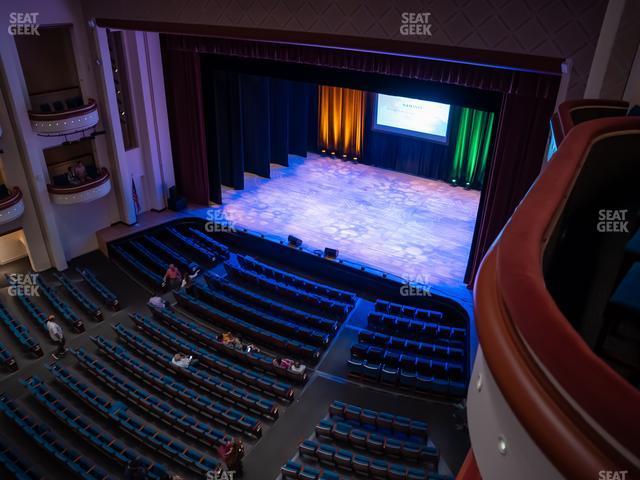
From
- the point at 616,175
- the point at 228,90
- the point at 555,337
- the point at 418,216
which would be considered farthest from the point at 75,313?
the point at 555,337

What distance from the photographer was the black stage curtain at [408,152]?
55.8 feet

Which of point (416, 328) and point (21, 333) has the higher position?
point (416, 328)

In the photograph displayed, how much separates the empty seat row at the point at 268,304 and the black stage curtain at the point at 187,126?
407 cm

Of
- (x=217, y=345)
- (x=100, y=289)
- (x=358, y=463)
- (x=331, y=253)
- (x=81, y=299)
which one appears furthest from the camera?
(x=331, y=253)

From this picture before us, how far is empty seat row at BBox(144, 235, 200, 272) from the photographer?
12.5 meters

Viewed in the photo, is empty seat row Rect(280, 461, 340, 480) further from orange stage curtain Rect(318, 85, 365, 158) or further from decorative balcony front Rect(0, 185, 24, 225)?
orange stage curtain Rect(318, 85, 365, 158)

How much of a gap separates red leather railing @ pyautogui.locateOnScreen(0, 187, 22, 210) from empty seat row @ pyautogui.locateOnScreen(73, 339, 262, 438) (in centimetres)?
394

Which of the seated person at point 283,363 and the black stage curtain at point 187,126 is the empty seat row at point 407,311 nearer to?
the seated person at point 283,363

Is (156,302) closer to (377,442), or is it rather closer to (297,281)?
(297,281)

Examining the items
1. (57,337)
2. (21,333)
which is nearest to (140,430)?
(57,337)

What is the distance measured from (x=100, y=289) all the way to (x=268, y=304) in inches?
165

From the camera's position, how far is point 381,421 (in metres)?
7.82

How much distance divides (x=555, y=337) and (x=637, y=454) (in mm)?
263

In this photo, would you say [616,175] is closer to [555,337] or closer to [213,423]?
[555,337]
